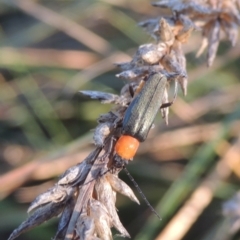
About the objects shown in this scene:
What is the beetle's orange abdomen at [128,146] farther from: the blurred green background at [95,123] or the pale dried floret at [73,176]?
the blurred green background at [95,123]

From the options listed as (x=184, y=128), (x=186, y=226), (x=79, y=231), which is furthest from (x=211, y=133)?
(x=79, y=231)

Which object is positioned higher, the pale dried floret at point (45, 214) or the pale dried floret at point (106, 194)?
the pale dried floret at point (45, 214)

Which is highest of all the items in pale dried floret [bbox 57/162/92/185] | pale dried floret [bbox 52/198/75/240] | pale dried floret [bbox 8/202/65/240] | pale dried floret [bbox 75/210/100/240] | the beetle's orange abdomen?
the beetle's orange abdomen

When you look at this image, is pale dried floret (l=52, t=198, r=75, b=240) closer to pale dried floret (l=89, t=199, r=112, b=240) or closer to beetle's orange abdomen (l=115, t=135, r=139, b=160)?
pale dried floret (l=89, t=199, r=112, b=240)

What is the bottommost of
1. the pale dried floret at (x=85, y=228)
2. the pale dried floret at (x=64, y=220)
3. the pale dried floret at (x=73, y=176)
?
the pale dried floret at (x=85, y=228)

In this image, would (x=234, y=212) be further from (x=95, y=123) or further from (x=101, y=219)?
(x=95, y=123)

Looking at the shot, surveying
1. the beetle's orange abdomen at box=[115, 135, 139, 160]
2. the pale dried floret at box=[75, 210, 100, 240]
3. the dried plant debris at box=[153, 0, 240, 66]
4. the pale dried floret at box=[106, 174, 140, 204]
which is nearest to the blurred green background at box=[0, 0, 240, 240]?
the beetle's orange abdomen at box=[115, 135, 139, 160]

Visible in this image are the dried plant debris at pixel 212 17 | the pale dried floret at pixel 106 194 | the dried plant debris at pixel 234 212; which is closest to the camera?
the pale dried floret at pixel 106 194

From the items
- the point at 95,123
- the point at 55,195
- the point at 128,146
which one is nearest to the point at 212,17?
the point at 128,146

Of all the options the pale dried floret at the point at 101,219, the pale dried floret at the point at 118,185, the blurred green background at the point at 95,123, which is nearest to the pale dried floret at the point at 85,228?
the pale dried floret at the point at 101,219
